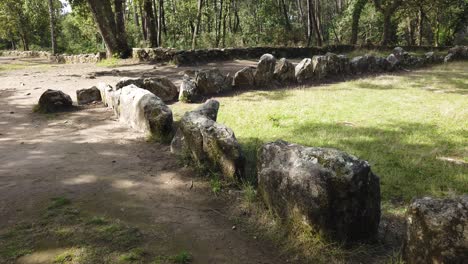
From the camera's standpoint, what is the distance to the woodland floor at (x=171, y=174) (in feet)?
10.1

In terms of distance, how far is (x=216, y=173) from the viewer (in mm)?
4434

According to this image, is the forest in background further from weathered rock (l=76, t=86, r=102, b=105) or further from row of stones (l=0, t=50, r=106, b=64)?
weathered rock (l=76, t=86, r=102, b=105)

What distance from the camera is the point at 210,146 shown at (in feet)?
14.7

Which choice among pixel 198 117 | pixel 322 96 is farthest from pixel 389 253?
pixel 322 96

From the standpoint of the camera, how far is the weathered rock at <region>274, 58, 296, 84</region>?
10961mm

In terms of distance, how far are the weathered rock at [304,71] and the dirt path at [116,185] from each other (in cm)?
618

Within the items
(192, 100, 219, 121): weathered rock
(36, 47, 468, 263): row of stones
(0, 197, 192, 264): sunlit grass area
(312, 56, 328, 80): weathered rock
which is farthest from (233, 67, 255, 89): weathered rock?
(0, 197, 192, 264): sunlit grass area

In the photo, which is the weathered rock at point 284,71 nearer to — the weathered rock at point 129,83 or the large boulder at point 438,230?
the weathered rock at point 129,83

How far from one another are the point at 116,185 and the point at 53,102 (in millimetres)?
4967

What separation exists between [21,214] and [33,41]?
4656 cm

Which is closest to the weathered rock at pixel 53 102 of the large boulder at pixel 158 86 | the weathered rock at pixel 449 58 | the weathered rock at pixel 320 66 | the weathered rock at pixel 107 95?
the weathered rock at pixel 107 95

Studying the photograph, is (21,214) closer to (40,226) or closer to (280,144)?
(40,226)

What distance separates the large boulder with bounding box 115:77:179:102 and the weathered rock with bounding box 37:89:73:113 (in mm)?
1306

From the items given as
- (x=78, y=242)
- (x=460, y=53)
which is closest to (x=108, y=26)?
(x=78, y=242)
